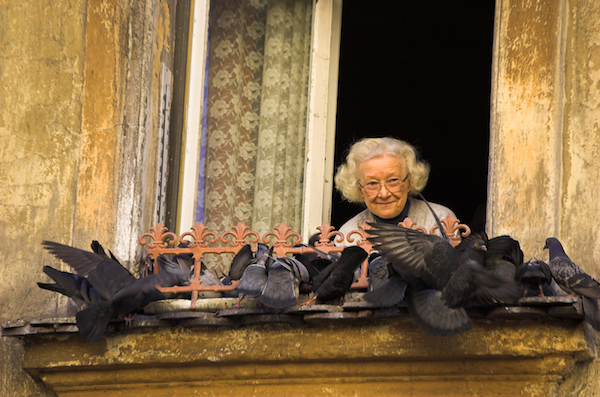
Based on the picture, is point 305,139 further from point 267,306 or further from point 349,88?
point 349,88

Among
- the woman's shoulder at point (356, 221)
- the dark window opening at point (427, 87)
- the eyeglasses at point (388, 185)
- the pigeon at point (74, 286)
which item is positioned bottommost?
the pigeon at point (74, 286)

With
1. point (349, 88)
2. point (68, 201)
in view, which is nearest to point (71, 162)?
point (68, 201)

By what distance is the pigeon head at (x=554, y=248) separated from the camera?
3517 mm

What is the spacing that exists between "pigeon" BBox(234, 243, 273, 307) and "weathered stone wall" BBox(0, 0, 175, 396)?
2.24ft

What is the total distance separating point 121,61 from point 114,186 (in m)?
0.59

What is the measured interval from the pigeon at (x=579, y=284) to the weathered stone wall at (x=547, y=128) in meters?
0.39

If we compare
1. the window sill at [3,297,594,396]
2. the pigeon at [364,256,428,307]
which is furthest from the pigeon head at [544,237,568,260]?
the pigeon at [364,256,428,307]

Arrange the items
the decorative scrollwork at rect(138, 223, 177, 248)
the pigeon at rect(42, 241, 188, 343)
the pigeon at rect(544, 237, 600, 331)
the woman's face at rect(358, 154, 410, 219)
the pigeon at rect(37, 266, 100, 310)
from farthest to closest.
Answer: the woman's face at rect(358, 154, 410, 219), the decorative scrollwork at rect(138, 223, 177, 248), the pigeon at rect(37, 266, 100, 310), the pigeon at rect(42, 241, 188, 343), the pigeon at rect(544, 237, 600, 331)

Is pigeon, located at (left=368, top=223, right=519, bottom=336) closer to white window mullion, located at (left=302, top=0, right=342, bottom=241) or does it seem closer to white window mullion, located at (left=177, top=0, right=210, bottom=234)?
white window mullion, located at (left=302, top=0, right=342, bottom=241)

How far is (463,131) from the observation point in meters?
8.36

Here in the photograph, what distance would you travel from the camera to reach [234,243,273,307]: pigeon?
11.7 feet

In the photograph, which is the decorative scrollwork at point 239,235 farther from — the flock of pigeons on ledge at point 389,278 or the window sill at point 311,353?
the window sill at point 311,353

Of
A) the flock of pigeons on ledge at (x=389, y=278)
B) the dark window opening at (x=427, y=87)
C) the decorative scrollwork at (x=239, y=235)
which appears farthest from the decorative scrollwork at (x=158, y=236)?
the dark window opening at (x=427, y=87)

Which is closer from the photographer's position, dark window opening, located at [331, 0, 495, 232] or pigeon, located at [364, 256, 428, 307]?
pigeon, located at [364, 256, 428, 307]
